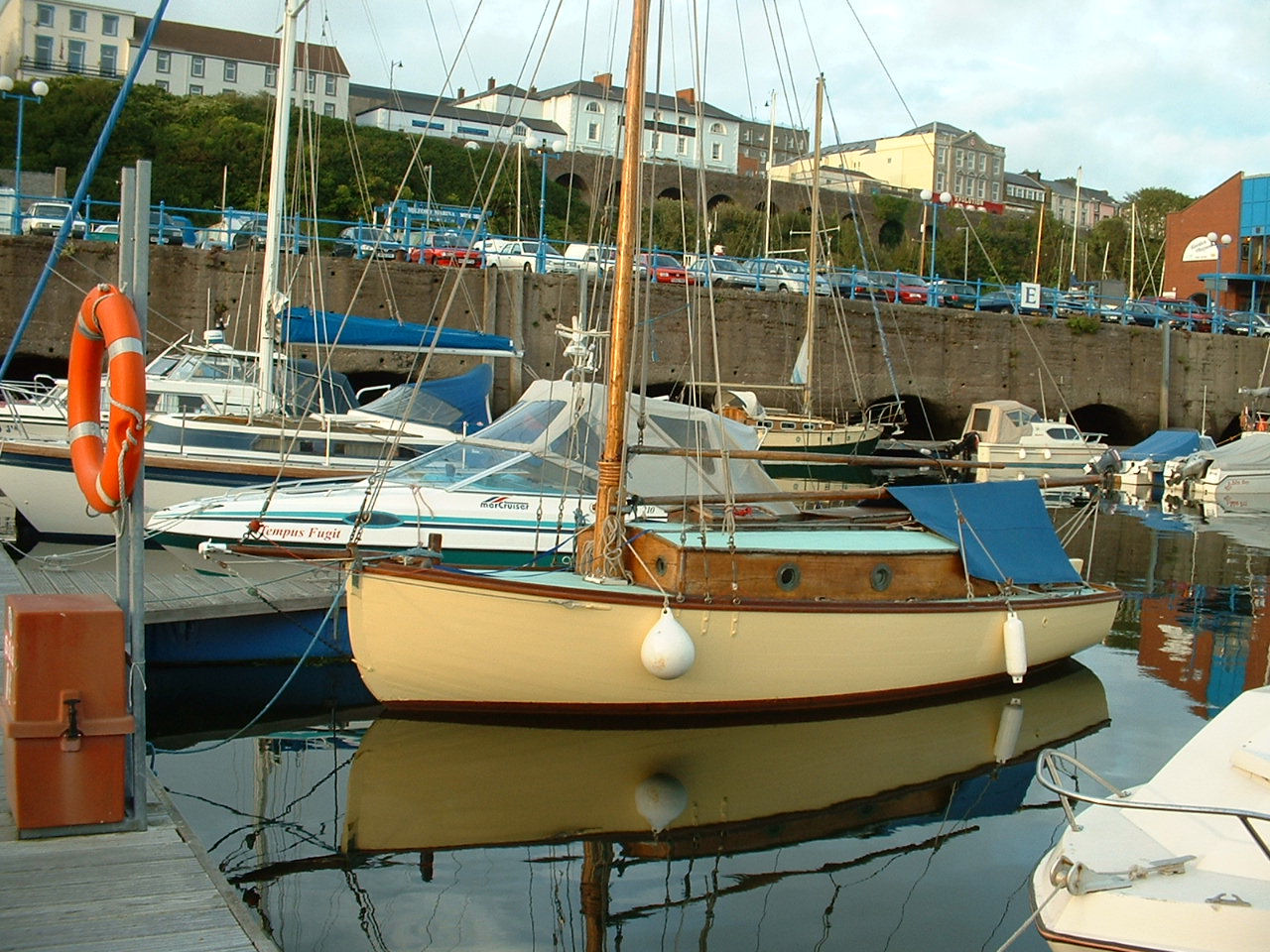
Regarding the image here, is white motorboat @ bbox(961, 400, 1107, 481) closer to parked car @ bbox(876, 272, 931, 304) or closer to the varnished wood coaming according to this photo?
parked car @ bbox(876, 272, 931, 304)

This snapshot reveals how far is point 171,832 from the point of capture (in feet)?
18.7

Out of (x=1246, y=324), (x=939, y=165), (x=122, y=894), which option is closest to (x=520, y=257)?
(x=1246, y=324)

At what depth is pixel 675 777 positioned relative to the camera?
8.62m

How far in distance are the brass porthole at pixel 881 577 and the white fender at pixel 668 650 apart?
74.3 inches

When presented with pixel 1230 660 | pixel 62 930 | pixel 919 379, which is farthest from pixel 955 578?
pixel 919 379

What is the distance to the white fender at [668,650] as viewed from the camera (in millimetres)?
8859

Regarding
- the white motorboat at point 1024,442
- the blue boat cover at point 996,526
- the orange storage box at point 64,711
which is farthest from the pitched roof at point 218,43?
the orange storage box at point 64,711

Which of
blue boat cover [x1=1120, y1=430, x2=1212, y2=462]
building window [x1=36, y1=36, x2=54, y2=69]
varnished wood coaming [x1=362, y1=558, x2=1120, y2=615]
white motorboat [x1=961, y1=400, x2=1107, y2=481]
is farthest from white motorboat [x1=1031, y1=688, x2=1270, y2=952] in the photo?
building window [x1=36, y1=36, x2=54, y2=69]

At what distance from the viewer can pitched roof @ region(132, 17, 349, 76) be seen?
79875 mm

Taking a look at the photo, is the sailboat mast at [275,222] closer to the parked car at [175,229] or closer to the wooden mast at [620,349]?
the wooden mast at [620,349]

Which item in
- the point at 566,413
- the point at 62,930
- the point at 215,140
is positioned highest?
the point at 215,140

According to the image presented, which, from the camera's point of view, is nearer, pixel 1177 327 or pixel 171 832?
pixel 171 832

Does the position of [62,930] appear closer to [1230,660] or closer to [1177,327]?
[1230,660]

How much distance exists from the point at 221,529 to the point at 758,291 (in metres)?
23.8
